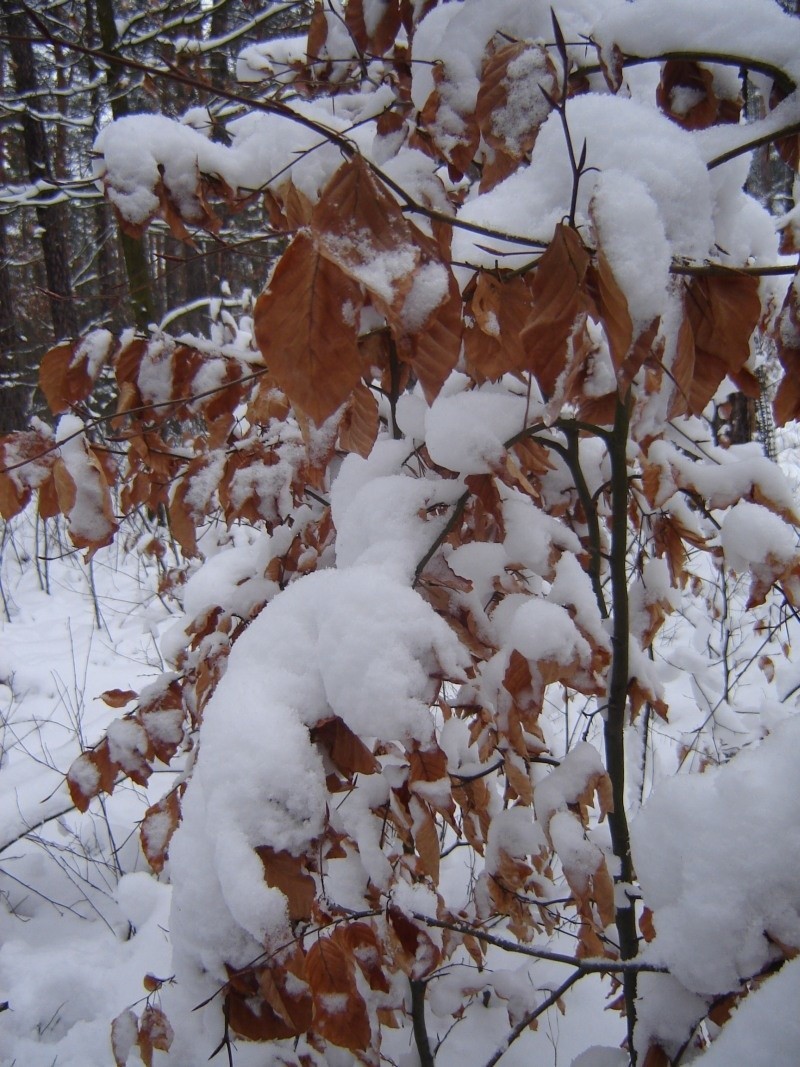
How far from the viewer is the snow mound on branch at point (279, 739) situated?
55 centimetres

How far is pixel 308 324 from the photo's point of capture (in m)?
0.49

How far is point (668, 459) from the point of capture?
3.49ft

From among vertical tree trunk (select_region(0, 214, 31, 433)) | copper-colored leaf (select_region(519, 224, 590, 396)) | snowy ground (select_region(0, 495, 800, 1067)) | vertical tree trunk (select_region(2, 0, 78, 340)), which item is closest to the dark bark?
snowy ground (select_region(0, 495, 800, 1067))

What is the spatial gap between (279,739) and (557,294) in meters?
0.47

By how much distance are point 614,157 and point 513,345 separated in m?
0.18

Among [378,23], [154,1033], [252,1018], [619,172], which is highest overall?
[378,23]

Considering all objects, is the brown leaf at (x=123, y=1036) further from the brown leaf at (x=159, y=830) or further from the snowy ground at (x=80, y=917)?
the brown leaf at (x=159, y=830)

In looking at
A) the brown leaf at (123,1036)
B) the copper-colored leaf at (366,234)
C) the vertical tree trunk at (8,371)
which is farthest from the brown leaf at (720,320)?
the vertical tree trunk at (8,371)

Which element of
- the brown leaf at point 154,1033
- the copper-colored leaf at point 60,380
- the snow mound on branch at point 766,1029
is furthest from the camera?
the copper-colored leaf at point 60,380

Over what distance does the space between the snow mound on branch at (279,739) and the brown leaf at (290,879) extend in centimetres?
1

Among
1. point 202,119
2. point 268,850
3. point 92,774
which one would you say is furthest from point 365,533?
point 202,119

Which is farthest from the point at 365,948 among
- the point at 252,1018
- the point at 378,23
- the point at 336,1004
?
the point at 378,23

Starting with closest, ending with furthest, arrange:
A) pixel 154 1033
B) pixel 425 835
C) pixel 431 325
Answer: pixel 431 325 < pixel 425 835 < pixel 154 1033

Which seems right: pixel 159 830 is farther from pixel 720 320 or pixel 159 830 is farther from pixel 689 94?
pixel 689 94
